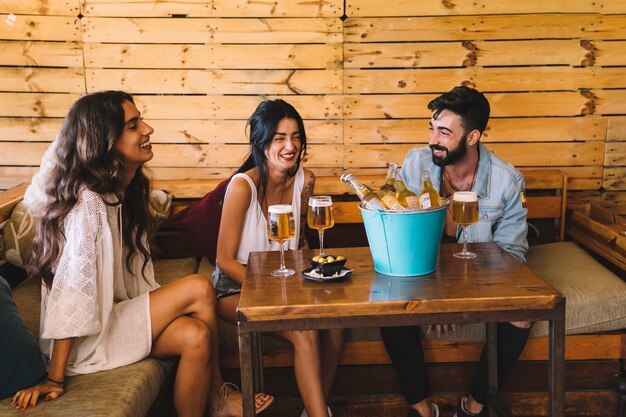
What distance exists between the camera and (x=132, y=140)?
2418 mm

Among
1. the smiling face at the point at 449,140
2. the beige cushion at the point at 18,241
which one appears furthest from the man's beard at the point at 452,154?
the beige cushion at the point at 18,241

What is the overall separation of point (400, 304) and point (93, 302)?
101 centimetres

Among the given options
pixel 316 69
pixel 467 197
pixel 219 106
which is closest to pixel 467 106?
pixel 467 197

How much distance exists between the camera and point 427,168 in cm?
301

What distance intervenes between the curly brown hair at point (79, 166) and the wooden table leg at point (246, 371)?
0.76m

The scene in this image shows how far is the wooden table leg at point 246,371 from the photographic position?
1875 millimetres

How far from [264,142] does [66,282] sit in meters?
1.02

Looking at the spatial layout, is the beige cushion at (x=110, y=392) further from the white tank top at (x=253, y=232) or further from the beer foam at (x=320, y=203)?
the beer foam at (x=320, y=203)

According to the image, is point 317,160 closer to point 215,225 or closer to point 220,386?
point 215,225

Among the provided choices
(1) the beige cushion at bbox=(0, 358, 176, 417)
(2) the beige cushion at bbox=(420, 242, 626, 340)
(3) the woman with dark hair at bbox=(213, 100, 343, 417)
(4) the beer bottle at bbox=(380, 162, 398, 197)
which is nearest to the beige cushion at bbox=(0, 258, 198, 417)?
(1) the beige cushion at bbox=(0, 358, 176, 417)

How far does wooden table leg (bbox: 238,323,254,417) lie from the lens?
6.15ft

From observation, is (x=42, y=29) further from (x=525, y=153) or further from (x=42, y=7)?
(x=525, y=153)

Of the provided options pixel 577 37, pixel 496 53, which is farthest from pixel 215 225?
pixel 577 37

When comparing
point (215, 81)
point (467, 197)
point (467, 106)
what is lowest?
point (467, 197)
